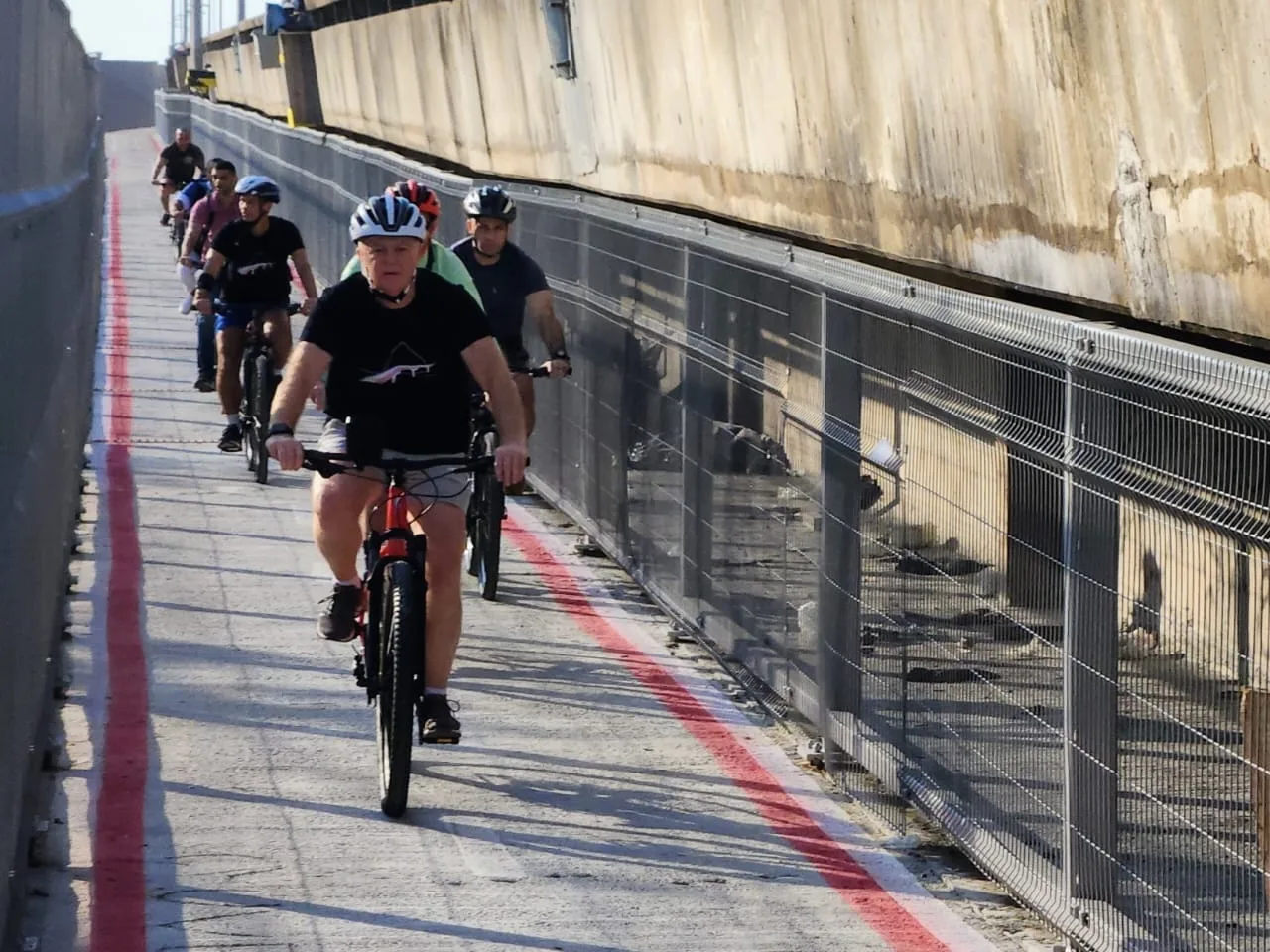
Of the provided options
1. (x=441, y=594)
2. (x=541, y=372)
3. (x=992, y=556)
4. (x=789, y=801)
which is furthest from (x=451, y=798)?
(x=541, y=372)

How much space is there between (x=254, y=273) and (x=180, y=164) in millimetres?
17986

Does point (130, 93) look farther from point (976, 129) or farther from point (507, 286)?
point (976, 129)

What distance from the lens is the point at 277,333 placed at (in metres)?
14.9

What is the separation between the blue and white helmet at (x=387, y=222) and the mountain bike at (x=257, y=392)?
23.0 feet

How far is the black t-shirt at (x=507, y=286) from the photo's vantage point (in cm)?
1127

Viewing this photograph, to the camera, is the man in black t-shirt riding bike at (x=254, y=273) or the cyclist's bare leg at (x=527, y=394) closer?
the cyclist's bare leg at (x=527, y=394)

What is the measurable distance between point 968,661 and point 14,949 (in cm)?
272

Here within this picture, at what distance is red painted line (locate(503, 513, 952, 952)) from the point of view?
6.53m

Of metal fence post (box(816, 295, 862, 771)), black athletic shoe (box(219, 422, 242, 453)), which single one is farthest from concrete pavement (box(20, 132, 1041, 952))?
black athletic shoe (box(219, 422, 242, 453))

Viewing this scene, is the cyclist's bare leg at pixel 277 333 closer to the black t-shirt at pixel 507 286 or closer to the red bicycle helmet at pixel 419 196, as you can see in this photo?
the black t-shirt at pixel 507 286

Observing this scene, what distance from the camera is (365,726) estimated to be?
8562 millimetres

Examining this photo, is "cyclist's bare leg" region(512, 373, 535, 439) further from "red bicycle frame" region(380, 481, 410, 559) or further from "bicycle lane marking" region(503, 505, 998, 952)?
"red bicycle frame" region(380, 481, 410, 559)

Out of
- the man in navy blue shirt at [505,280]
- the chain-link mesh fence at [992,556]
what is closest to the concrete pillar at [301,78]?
the man in navy blue shirt at [505,280]

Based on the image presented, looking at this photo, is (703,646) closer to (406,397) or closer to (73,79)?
(406,397)
